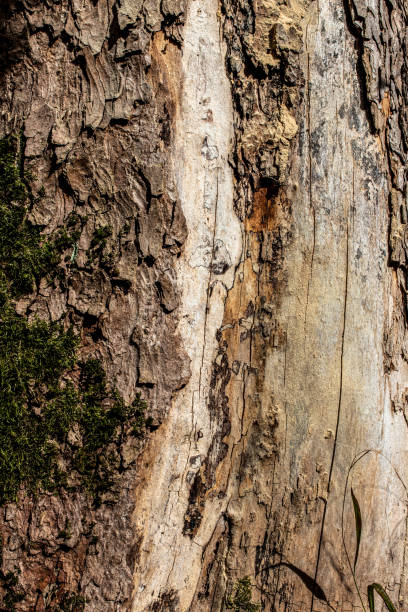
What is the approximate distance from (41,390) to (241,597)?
1.21 m

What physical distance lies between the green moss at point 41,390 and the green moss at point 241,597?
73cm

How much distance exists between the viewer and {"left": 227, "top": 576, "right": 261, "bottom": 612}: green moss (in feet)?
6.15

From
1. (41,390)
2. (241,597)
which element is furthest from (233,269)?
(241,597)

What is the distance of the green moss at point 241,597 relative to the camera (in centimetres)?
187

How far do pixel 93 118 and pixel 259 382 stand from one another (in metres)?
1.26

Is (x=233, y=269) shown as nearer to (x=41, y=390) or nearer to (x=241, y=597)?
(x=41, y=390)

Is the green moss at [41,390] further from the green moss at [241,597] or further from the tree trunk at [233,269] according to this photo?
the green moss at [241,597]

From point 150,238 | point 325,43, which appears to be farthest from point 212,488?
point 325,43

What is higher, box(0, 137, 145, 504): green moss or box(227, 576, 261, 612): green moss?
box(0, 137, 145, 504): green moss

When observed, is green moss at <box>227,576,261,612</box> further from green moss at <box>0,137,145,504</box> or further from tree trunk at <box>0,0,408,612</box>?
green moss at <box>0,137,145,504</box>

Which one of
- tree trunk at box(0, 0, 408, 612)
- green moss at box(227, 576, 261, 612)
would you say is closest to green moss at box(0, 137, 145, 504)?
tree trunk at box(0, 0, 408, 612)

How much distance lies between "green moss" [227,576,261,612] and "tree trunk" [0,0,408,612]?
10mm

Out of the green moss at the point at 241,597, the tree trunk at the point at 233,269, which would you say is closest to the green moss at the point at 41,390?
the tree trunk at the point at 233,269

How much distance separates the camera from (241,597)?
73.8 inches
